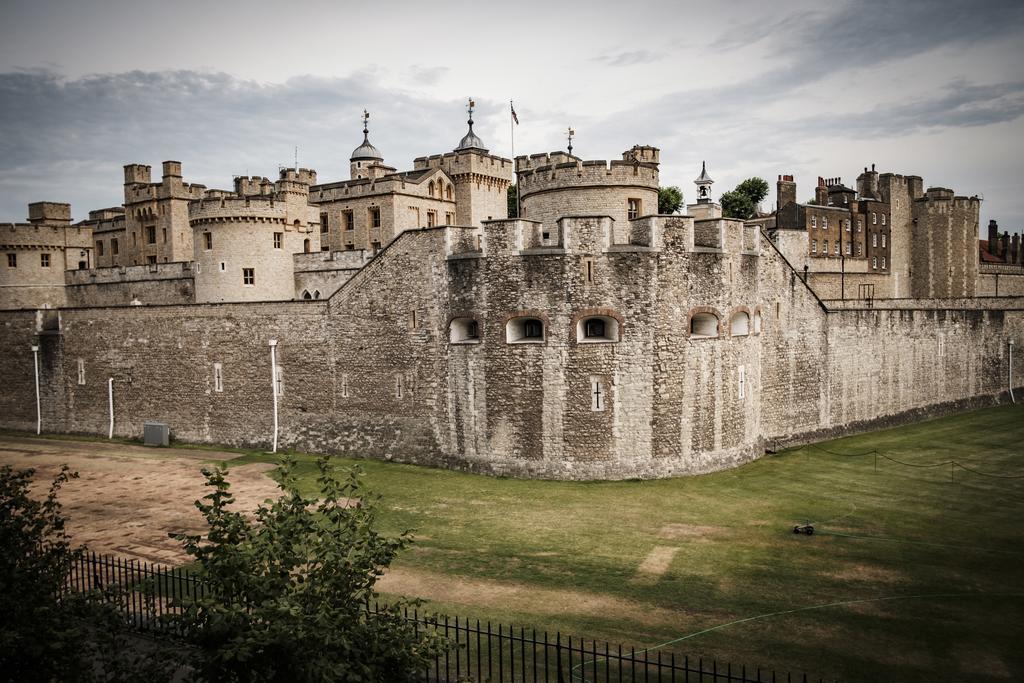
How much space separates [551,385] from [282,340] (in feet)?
38.7

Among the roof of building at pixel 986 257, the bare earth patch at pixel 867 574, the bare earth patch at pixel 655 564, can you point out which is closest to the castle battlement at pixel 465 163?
the bare earth patch at pixel 655 564

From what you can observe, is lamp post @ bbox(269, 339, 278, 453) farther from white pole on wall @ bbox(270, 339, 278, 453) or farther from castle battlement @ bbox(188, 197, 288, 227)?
castle battlement @ bbox(188, 197, 288, 227)

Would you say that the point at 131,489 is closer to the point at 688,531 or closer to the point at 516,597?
the point at 516,597

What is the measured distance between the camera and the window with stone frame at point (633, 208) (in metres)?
30.0

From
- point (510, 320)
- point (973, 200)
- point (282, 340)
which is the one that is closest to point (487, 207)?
point (282, 340)

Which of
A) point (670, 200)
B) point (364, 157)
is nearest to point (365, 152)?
point (364, 157)

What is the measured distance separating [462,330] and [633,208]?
887 centimetres

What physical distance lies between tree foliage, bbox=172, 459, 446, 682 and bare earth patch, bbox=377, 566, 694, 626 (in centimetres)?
555

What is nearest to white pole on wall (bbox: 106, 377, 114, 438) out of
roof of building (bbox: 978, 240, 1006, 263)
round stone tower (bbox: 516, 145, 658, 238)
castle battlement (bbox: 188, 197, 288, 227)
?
castle battlement (bbox: 188, 197, 288, 227)

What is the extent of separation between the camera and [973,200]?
53875 millimetres

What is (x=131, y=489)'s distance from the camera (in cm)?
2461

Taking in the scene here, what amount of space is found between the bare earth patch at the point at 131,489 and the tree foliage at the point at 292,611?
33.3 feet

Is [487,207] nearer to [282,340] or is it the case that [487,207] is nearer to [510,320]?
[282,340]

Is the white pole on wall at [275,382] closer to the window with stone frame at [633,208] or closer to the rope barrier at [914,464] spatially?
the window with stone frame at [633,208]
